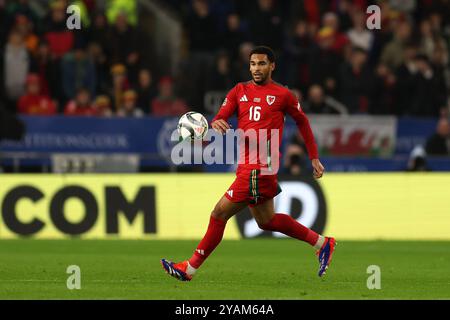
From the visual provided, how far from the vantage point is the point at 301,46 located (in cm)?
2488

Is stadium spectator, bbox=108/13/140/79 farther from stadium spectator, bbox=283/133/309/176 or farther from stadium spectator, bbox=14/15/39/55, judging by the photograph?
stadium spectator, bbox=283/133/309/176

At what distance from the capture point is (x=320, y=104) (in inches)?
913

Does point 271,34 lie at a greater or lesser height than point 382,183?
greater

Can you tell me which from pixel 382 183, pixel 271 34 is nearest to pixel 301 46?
pixel 271 34

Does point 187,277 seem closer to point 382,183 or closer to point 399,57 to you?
point 382,183

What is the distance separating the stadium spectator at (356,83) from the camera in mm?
23922

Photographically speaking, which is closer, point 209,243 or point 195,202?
point 209,243

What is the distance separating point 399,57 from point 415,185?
6.20 metres

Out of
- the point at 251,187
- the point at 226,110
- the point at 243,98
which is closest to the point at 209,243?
the point at 251,187

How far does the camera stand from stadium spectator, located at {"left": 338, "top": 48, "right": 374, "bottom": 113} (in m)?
23.9

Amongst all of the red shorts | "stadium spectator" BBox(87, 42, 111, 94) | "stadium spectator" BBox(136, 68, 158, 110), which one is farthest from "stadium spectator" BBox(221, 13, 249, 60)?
the red shorts

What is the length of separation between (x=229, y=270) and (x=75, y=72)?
9.36 metres

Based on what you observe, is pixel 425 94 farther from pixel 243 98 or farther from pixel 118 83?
pixel 243 98

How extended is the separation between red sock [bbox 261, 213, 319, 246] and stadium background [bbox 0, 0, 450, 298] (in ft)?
9.73
